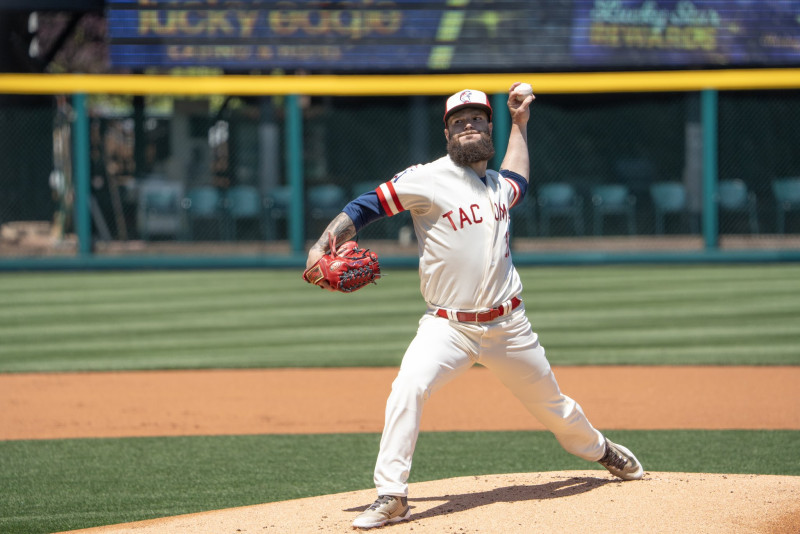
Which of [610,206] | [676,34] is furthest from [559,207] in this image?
[676,34]

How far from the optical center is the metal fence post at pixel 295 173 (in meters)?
14.9

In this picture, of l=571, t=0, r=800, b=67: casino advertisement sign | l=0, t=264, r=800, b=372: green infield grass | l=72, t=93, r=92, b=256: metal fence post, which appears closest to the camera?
l=0, t=264, r=800, b=372: green infield grass

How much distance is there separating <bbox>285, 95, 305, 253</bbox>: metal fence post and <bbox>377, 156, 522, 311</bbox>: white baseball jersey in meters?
10.8

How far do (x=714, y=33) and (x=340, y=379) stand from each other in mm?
10017

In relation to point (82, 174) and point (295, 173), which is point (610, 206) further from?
point (82, 174)

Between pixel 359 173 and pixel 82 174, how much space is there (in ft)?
13.8

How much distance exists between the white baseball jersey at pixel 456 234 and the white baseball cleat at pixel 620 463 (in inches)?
32.8

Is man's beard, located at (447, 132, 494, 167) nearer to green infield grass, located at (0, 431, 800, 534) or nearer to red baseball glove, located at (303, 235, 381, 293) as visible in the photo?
red baseball glove, located at (303, 235, 381, 293)

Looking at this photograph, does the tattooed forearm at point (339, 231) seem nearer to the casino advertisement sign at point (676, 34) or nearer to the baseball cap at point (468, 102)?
the baseball cap at point (468, 102)

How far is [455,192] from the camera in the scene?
4.14 m

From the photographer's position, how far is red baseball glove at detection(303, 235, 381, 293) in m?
3.95

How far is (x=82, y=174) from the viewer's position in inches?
571

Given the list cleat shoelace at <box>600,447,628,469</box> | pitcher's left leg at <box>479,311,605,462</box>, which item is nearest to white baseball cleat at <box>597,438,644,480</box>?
cleat shoelace at <box>600,447,628,469</box>

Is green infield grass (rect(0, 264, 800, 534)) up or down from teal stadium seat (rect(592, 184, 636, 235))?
down
